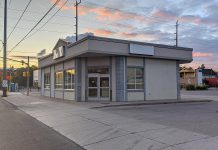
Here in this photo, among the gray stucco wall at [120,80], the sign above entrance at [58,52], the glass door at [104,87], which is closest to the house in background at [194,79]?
the sign above entrance at [58,52]

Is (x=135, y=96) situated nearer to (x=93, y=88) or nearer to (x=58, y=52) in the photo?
(x=93, y=88)

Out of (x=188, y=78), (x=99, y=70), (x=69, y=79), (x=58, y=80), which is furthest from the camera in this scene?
(x=188, y=78)

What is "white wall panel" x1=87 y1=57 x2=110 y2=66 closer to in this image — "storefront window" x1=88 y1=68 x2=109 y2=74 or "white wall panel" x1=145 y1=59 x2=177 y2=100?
"storefront window" x1=88 y1=68 x2=109 y2=74

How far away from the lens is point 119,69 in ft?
83.7

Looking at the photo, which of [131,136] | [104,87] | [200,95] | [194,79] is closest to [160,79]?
[104,87]

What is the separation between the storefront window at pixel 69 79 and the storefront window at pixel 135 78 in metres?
5.14

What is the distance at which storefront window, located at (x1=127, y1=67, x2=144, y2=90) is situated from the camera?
86.4ft

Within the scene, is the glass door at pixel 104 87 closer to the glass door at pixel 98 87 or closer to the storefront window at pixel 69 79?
the glass door at pixel 98 87

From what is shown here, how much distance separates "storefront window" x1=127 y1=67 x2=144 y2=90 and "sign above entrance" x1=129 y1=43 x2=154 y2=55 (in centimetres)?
166

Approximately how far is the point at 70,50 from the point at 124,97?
21.1 ft

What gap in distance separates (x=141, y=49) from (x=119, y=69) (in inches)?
102

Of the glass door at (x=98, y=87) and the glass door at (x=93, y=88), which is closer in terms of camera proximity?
the glass door at (x=98, y=87)

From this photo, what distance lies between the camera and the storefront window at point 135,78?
26323 millimetres

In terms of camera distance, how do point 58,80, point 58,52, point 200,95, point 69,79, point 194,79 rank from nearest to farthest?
Answer: point 69,79 → point 58,52 → point 58,80 → point 200,95 → point 194,79
